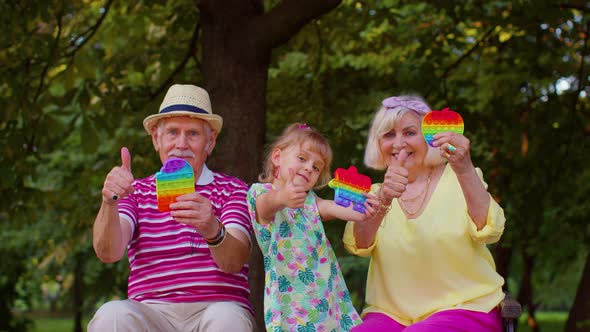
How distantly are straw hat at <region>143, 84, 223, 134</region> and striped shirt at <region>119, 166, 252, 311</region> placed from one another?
0.34 metres

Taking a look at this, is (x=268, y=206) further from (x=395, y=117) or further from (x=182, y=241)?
(x=395, y=117)

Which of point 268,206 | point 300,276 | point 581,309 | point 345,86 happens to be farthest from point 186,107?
point 345,86

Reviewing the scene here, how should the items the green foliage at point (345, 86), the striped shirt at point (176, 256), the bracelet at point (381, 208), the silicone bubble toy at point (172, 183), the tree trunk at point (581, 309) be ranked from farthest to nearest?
the tree trunk at point (581, 309)
the green foliage at point (345, 86)
the striped shirt at point (176, 256)
the bracelet at point (381, 208)
the silicone bubble toy at point (172, 183)

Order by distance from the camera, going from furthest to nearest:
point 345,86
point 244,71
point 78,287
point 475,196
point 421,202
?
point 78,287
point 345,86
point 244,71
point 421,202
point 475,196

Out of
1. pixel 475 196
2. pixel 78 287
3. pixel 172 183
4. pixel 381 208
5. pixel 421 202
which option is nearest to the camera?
pixel 172 183

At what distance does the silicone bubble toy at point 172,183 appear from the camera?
316 cm

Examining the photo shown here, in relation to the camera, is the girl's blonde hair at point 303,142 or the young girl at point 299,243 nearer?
the young girl at point 299,243

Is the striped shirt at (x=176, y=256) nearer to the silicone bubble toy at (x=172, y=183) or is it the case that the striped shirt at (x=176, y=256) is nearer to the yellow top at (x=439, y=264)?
the silicone bubble toy at (x=172, y=183)

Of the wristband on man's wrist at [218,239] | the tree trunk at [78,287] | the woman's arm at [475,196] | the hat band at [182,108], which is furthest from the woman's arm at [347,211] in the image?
the tree trunk at [78,287]

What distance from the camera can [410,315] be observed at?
3496 mm

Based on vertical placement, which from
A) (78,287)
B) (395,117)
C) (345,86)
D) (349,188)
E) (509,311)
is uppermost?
(345,86)

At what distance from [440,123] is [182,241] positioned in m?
1.32

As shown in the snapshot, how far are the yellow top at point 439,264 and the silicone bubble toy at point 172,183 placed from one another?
0.98 meters

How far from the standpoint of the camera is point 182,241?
11.6ft
